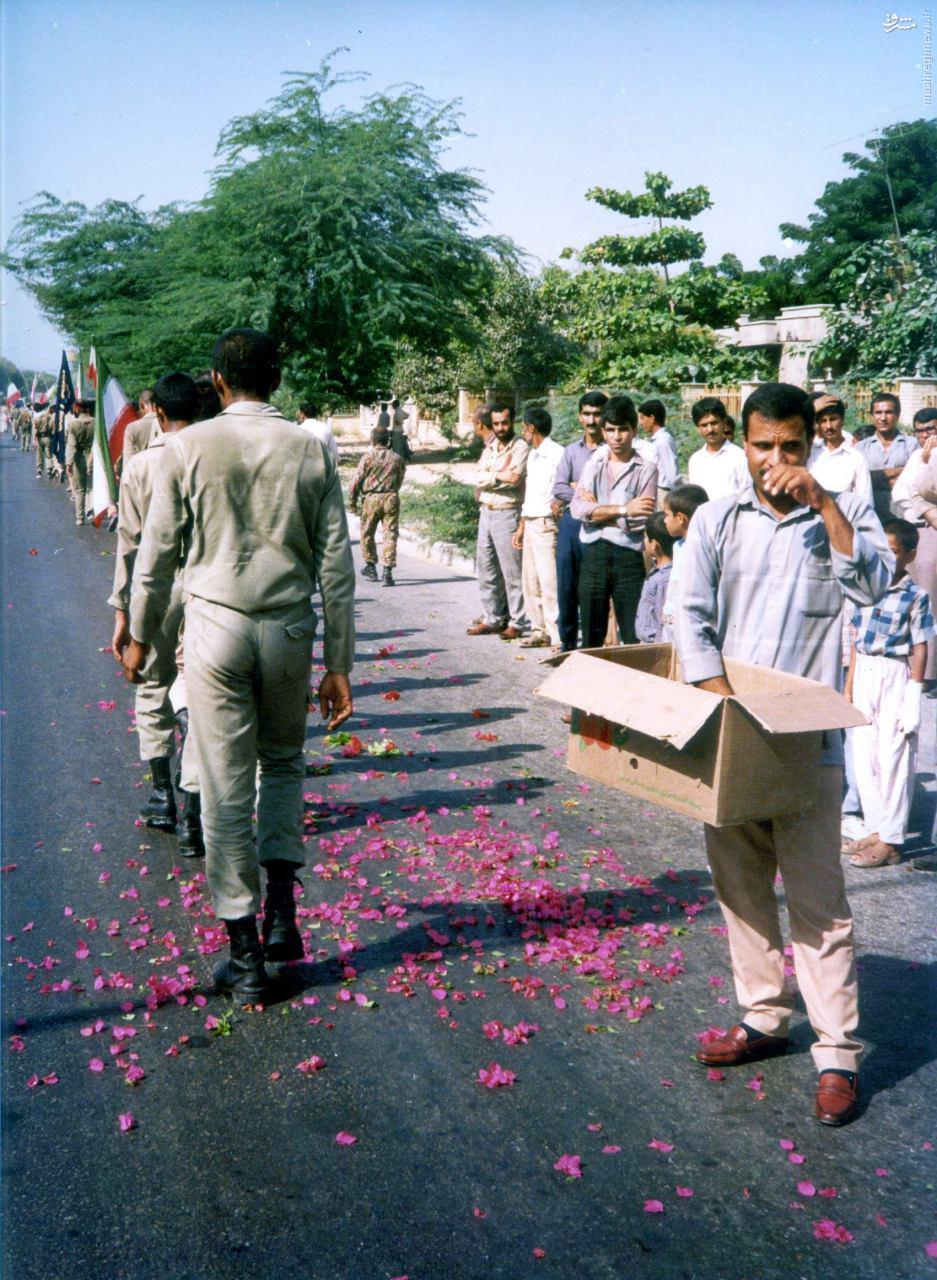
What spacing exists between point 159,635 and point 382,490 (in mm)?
8576

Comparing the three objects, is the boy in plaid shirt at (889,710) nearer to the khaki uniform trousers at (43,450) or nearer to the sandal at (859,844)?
the sandal at (859,844)

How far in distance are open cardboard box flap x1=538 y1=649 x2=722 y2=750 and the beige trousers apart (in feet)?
22.2

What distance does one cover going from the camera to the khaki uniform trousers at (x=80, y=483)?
68.5ft

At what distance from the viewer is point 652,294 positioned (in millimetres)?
26609

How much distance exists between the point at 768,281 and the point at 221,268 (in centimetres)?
2884

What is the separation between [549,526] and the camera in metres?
10.7

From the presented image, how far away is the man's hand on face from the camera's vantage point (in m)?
3.61

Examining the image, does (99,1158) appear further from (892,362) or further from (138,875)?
(892,362)

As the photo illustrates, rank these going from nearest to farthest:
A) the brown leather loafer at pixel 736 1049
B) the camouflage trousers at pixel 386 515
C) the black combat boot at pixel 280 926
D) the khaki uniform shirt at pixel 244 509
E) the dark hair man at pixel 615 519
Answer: the brown leather loafer at pixel 736 1049 < the khaki uniform shirt at pixel 244 509 < the black combat boot at pixel 280 926 < the dark hair man at pixel 615 519 < the camouflage trousers at pixel 386 515

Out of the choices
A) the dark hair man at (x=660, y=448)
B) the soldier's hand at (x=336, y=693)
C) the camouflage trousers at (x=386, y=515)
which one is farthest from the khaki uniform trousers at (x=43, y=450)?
the soldier's hand at (x=336, y=693)

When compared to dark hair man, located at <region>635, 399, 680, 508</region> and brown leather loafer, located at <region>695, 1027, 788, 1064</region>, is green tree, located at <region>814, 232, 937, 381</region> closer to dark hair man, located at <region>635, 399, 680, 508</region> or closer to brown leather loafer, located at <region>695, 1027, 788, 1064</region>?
dark hair man, located at <region>635, 399, 680, 508</region>

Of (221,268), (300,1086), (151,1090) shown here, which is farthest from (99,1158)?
(221,268)

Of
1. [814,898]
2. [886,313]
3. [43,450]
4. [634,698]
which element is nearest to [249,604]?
[634,698]

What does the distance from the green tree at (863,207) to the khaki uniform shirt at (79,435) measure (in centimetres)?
2419
